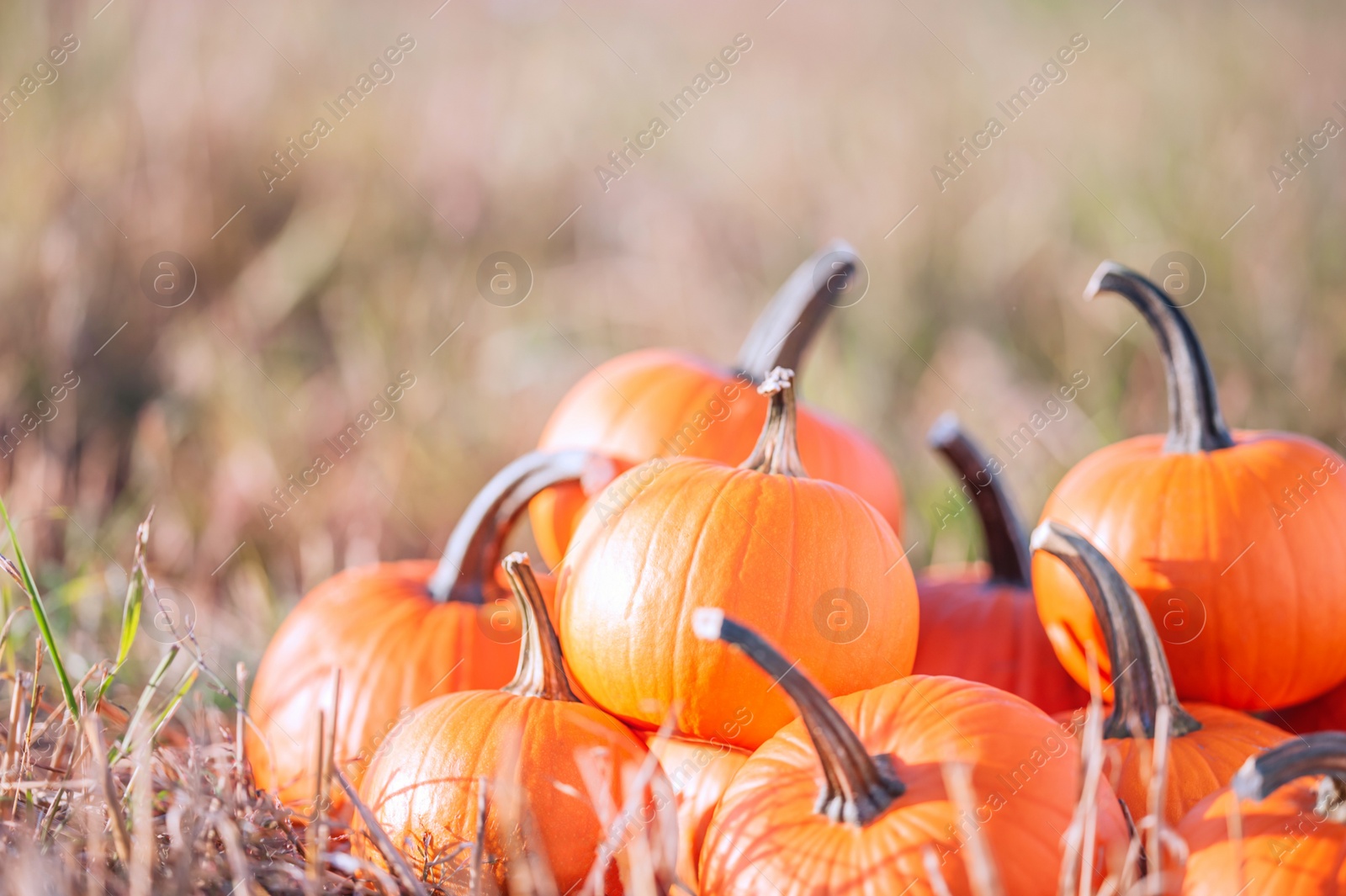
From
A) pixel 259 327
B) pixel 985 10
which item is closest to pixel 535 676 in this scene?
pixel 259 327

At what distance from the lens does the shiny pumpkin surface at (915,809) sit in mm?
1195

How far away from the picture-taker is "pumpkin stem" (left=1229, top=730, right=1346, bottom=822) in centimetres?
114

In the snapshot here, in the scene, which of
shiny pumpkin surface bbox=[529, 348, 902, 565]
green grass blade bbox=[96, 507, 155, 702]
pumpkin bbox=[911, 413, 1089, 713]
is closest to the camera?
green grass blade bbox=[96, 507, 155, 702]

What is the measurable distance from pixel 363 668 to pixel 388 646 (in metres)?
0.05

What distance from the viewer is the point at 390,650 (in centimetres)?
179

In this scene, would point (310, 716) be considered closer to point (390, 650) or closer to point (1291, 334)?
point (390, 650)

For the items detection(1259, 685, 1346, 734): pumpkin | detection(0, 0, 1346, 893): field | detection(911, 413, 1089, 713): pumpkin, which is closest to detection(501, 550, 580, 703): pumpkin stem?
detection(911, 413, 1089, 713): pumpkin

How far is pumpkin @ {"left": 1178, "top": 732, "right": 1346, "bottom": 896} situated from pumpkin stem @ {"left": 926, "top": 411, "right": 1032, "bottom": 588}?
0.80 metres

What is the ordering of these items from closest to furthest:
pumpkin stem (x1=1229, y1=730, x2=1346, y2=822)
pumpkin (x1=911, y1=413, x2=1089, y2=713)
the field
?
pumpkin stem (x1=1229, y1=730, x2=1346, y2=822), pumpkin (x1=911, y1=413, x2=1089, y2=713), the field

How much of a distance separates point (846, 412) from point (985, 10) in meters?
4.28

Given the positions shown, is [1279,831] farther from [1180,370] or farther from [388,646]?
[388,646]

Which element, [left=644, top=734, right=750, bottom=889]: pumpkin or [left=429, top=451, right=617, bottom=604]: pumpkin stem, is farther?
[left=429, top=451, right=617, bottom=604]: pumpkin stem

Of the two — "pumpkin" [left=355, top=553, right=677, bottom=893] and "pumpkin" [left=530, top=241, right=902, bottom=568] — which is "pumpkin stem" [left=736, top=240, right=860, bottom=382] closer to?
"pumpkin" [left=530, top=241, right=902, bottom=568]

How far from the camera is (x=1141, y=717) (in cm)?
150
